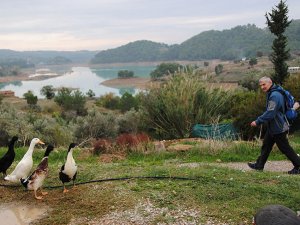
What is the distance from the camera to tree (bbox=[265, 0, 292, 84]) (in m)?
21.2

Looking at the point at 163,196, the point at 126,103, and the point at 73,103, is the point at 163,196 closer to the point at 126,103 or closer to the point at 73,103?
the point at 73,103

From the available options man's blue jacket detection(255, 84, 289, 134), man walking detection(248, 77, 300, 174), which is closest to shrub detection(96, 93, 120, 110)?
man walking detection(248, 77, 300, 174)

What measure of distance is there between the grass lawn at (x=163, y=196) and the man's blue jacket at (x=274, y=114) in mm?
817

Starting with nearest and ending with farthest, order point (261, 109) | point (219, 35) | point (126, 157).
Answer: point (126, 157), point (261, 109), point (219, 35)

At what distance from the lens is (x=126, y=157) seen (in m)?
10.6

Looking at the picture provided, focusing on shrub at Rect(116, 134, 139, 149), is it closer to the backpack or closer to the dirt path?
the dirt path

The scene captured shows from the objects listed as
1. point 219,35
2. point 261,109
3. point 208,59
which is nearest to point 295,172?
point 261,109

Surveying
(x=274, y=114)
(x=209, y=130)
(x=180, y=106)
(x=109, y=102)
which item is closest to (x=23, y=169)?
(x=274, y=114)

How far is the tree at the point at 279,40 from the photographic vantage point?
2120cm

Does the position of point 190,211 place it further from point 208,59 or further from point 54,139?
point 208,59

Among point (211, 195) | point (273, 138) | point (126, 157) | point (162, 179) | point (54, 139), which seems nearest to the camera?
point (211, 195)

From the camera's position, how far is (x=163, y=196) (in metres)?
6.14

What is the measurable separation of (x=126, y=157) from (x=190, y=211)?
511cm

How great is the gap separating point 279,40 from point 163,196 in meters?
18.1
